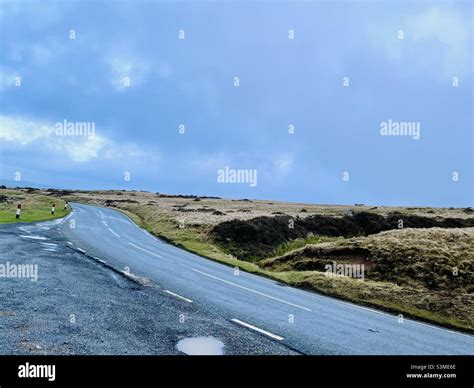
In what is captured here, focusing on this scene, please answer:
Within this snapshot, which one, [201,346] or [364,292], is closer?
[201,346]

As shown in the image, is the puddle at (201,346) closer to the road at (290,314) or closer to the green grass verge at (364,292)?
the road at (290,314)

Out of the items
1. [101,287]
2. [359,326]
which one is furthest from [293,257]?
[101,287]

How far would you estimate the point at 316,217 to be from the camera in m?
50.6

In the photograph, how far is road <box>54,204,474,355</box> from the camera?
10.2 metres

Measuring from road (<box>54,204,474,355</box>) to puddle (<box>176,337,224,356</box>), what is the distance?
149 cm

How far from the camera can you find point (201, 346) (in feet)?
27.9

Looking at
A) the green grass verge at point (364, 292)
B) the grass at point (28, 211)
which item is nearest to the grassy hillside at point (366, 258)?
the green grass verge at point (364, 292)

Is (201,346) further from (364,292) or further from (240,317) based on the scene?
(364,292)

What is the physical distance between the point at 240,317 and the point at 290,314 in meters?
2.20

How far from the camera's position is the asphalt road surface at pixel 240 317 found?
30.0 feet

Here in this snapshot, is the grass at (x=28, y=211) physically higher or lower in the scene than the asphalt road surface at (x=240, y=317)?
higher


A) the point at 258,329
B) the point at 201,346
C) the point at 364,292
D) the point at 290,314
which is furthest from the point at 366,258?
the point at 201,346

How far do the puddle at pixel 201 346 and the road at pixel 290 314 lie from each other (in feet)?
→ 4.88
